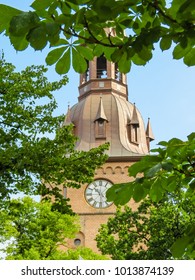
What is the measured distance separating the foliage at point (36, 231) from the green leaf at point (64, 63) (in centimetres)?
2380

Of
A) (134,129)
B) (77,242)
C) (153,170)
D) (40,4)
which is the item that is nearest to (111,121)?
(134,129)

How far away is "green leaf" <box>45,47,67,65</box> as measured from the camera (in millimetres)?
2016

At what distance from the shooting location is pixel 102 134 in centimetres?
4247

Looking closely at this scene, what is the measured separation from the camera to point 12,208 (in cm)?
1426

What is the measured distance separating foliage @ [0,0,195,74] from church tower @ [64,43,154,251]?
3492cm

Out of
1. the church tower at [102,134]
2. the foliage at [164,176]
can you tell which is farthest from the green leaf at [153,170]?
the church tower at [102,134]

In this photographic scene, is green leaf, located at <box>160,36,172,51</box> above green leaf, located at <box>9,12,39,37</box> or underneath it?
above

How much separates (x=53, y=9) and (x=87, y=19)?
0.14 m

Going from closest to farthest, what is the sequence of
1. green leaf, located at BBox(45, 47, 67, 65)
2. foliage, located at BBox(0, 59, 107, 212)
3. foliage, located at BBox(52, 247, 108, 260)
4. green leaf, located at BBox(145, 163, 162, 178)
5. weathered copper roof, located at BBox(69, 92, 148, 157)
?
1. green leaf, located at BBox(145, 163, 162, 178)
2. green leaf, located at BBox(45, 47, 67, 65)
3. foliage, located at BBox(0, 59, 107, 212)
4. foliage, located at BBox(52, 247, 108, 260)
5. weathered copper roof, located at BBox(69, 92, 148, 157)

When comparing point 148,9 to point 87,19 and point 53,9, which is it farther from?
point 53,9

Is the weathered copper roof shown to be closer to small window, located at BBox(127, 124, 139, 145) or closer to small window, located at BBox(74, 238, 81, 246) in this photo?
small window, located at BBox(127, 124, 139, 145)

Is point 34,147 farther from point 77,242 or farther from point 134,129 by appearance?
point 134,129

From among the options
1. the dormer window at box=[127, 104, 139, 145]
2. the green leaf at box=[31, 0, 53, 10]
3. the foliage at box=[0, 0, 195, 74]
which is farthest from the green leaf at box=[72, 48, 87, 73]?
the dormer window at box=[127, 104, 139, 145]

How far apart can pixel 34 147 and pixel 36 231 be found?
15354mm
